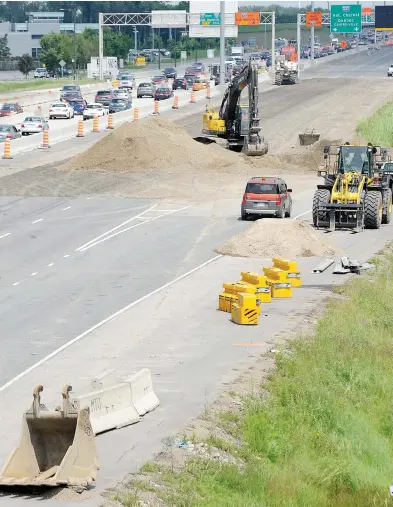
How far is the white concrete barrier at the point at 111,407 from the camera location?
21.0m

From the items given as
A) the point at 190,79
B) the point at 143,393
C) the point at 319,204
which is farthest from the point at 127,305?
the point at 190,79

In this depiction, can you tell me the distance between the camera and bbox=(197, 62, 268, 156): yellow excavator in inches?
2781

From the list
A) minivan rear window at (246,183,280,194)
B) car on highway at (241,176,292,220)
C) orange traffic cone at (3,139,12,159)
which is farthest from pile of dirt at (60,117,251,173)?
minivan rear window at (246,183,280,194)

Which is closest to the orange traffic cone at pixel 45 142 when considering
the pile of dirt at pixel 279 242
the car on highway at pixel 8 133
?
the car on highway at pixel 8 133

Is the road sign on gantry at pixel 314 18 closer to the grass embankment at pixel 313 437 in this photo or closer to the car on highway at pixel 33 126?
the car on highway at pixel 33 126

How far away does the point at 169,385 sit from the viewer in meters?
24.6

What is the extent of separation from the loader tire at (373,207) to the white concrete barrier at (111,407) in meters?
26.7

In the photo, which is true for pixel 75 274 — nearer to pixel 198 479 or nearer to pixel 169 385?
pixel 169 385

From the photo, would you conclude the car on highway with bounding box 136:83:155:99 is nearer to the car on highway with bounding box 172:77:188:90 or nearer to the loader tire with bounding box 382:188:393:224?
the car on highway with bounding box 172:77:188:90

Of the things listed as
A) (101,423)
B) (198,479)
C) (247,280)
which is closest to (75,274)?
(247,280)

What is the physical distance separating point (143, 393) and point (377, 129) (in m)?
63.8

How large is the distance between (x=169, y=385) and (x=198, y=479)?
18.6 ft

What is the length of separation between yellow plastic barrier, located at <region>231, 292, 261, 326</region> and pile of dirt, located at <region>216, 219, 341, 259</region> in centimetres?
1088

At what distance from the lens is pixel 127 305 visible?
34.1m
